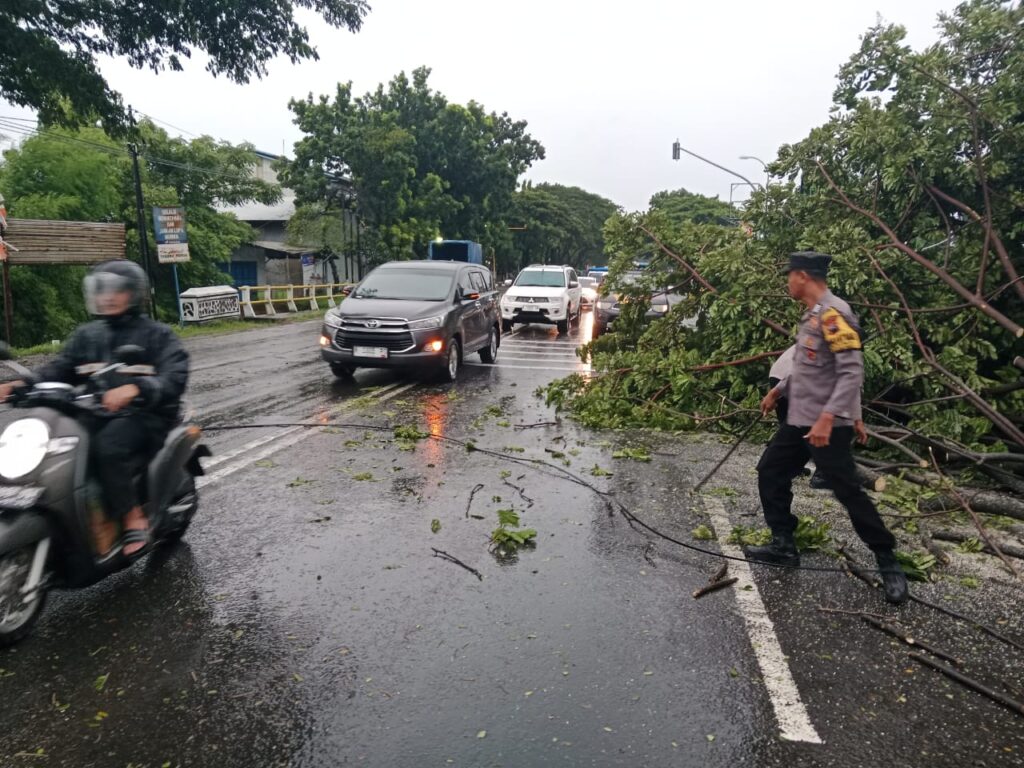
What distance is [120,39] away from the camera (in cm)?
1535

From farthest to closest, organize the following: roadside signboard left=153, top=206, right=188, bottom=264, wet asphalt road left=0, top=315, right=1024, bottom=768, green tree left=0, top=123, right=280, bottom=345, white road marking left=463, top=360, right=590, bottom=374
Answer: roadside signboard left=153, top=206, right=188, bottom=264 → green tree left=0, top=123, right=280, bottom=345 → white road marking left=463, top=360, right=590, bottom=374 → wet asphalt road left=0, top=315, right=1024, bottom=768

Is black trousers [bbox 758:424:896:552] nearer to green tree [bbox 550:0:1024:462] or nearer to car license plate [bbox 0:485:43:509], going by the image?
green tree [bbox 550:0:1024:462]

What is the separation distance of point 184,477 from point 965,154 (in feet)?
26.5

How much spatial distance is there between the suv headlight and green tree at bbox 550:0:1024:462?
2910 millimetres

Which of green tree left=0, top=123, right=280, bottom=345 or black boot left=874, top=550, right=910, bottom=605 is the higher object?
green tree left=0, top=123, right=280, bottom=345

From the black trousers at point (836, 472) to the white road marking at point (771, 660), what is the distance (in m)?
0.53

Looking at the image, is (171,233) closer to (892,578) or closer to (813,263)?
(813,263)

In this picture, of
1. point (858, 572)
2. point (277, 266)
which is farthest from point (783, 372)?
point (277, 266)

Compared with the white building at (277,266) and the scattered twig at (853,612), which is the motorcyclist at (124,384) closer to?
the scattered twig at (853,612)

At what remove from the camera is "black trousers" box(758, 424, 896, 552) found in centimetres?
423

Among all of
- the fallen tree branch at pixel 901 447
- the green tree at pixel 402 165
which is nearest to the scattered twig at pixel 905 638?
the fallen tree branch at pixel 901 447

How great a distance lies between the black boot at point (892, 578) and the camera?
163 inches

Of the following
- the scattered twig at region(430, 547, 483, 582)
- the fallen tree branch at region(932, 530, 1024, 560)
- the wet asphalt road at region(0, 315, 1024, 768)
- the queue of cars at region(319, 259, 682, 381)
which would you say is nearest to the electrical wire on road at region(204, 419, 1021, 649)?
the wet asphalt road at region(0, 315, 1024, 768)

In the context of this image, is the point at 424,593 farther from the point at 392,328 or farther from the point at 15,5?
the point at 15,5
